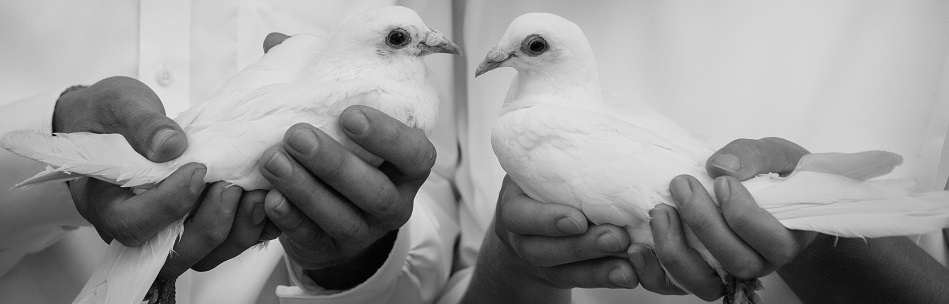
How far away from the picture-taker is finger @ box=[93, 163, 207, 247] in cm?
153

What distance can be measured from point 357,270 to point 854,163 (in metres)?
1.34

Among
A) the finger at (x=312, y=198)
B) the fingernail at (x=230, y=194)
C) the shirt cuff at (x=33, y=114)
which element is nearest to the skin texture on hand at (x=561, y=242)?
the finger at (x=312, y=198)

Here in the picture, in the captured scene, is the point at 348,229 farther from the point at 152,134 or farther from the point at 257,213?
the point at 152,134

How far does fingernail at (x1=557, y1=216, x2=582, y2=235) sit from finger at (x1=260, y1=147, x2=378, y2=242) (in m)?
0.45

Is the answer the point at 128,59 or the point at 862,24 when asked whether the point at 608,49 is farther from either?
the point at 128,59

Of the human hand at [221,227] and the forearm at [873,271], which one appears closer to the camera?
the human hand at [221,227]

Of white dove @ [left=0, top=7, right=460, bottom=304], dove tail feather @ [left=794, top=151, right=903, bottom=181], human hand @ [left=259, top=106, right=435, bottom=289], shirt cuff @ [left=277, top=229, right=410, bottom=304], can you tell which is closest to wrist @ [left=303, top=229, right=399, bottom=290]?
shirt cuff @ [left=277, top=229, right=410, bottom=304]

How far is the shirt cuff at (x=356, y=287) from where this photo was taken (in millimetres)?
2137

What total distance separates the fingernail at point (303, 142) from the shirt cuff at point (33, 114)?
27.3 inches

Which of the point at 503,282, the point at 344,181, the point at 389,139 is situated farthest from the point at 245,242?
the point at 503,282

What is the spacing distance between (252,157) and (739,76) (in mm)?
1387

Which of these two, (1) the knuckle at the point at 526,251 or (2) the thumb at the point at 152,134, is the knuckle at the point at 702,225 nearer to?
(1) the knuckle at the point at 526,251

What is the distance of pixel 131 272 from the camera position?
1.63 m

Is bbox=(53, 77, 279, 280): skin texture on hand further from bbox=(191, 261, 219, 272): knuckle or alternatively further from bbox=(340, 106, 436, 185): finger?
bbox=(340, 106, 436, 185): finger
